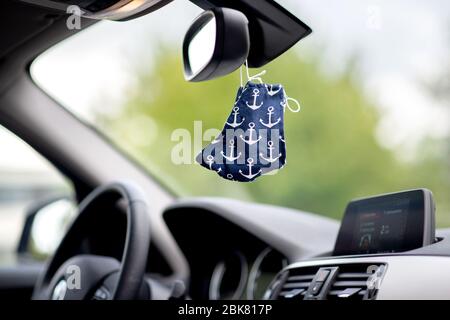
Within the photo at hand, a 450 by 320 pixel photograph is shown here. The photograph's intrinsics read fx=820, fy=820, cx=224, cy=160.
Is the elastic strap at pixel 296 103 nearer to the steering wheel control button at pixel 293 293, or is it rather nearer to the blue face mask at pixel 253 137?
the blue face mask at pixel 253 137

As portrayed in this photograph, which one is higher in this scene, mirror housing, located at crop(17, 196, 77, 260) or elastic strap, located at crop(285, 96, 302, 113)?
elastic strap, located at crop(285, 96, 302, 113)

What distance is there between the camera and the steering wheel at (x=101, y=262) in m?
1.72

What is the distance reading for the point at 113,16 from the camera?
1.57 meters

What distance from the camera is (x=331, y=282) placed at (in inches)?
66.1

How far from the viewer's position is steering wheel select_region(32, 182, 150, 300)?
1720 mm

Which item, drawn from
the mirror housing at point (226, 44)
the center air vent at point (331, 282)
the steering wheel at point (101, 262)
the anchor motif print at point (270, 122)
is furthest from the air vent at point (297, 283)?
the mirror housing at point (226, 44)

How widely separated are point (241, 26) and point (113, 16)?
0.29 m

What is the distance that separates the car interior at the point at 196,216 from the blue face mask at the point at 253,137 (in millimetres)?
42

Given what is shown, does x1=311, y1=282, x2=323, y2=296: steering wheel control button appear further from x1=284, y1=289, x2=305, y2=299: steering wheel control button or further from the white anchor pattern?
the white anchor pattern

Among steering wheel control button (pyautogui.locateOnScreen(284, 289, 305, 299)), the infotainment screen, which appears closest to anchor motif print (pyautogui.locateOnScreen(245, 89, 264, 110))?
the infotainment screen

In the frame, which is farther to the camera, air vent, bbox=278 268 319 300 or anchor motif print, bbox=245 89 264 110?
air vent, bbox=278 268 319 300

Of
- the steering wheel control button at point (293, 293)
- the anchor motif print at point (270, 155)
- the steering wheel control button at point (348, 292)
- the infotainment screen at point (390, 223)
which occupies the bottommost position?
the steering wheel control button at point (293, 293)

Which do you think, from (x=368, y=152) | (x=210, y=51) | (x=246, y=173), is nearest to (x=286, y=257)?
(x=368, y=152)
